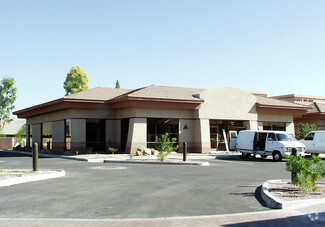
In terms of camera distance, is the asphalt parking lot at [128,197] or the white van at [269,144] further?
the white van at [269,144]

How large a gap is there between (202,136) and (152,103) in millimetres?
5342

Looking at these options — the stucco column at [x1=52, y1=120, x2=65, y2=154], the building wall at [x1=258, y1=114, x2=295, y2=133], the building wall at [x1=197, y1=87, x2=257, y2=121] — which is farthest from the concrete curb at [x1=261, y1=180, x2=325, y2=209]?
the building wall at [x1=258, y1=114, x2=295, y2=133]

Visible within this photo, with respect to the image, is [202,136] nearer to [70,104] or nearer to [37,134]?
[70,104]

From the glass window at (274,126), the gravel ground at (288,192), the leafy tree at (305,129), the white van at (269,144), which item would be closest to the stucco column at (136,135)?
the white van at (269,144)

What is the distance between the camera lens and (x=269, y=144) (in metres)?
27.1

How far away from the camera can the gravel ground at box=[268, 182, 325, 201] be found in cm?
1041

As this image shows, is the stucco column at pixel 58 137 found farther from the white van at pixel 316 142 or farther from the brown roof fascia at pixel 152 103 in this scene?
the white van at pixel 316 142

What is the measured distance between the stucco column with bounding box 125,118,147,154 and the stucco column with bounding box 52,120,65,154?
6.92 meters

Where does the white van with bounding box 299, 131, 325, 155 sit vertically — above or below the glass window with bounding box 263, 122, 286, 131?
below

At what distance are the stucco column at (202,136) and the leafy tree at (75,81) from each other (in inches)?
1385

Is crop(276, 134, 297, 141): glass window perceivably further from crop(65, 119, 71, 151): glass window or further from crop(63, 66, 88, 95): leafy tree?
crop(63, 66, 88, 95): leafy tree

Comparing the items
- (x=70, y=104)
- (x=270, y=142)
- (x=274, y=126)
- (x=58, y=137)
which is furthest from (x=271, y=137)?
(x=58, y=137)

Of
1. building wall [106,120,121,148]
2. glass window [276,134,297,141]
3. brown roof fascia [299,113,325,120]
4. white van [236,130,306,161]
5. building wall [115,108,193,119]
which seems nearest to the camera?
white van [236,130,306,161]

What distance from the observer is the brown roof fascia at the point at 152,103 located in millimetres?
30161
